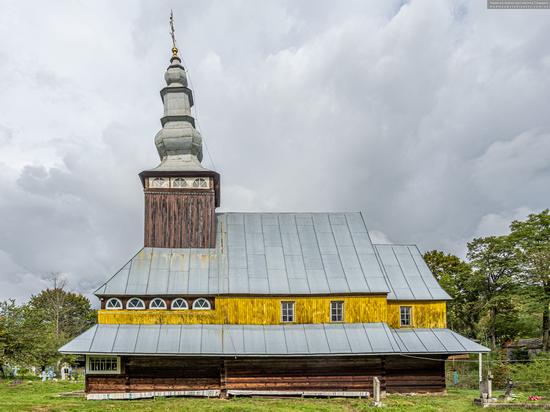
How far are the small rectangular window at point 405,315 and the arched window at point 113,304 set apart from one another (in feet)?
50.2

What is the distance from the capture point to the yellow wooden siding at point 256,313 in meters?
25.5

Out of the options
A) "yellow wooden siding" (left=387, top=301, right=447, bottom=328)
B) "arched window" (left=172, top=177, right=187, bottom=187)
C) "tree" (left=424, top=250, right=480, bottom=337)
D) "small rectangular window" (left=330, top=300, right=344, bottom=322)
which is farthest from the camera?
"tree" (left=424, top=250, right=480, bottom=337)

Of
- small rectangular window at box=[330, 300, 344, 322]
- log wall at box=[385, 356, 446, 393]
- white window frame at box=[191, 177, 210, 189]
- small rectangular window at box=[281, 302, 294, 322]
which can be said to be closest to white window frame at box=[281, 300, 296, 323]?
small rectangular window at box=[281, 302, 294, 322]

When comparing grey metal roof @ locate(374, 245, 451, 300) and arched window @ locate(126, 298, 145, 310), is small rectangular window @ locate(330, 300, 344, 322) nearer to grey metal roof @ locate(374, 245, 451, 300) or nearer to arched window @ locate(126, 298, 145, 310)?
grey metal roof @ locate(374, 245, 451, 300)

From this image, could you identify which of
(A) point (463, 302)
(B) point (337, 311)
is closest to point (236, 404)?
(B) point (337, 311)

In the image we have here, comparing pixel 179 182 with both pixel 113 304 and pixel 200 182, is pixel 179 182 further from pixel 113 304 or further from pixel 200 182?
A: pixel 113 304

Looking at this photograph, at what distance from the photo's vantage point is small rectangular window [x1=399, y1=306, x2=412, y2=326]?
2747 cm

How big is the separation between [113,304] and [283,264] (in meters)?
9.39

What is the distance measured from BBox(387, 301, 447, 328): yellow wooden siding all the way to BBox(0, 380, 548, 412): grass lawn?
3849mm

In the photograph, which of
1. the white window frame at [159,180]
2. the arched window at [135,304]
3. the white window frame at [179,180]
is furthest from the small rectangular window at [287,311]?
→ the white window frame at [159,180]

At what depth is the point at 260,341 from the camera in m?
24.7

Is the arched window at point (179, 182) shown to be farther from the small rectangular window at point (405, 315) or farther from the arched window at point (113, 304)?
the small rectangular window at point (405, 315)

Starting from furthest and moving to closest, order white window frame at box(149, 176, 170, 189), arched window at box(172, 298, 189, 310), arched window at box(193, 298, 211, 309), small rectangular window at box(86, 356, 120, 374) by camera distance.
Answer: white window frame at box(149, 176, 170, 189) < arched window at box(193, 298, 211, 309) < arched window at box(172, 298, 189, 310) < small rectangular window at box(86, 356, 120, 374)

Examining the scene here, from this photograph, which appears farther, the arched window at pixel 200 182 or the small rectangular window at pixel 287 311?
the arched window at pixel 200 182
